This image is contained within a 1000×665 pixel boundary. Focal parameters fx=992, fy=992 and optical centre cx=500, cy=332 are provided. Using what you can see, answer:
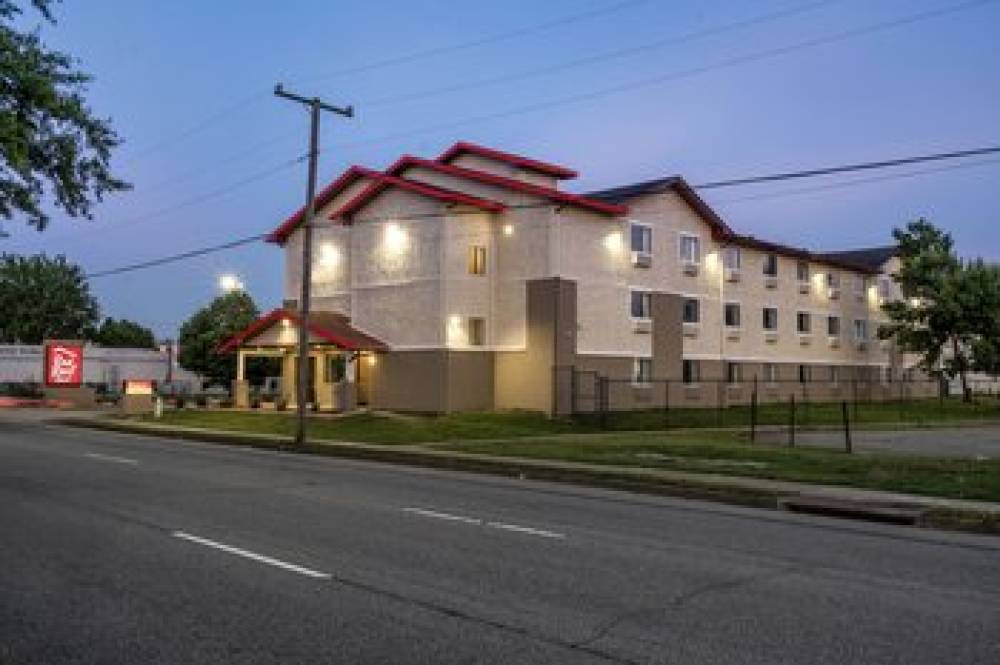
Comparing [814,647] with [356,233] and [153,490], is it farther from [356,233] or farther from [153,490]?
A: [356,233]

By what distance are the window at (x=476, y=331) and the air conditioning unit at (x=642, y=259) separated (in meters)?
7.22

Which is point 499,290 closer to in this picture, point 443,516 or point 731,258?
point 731,258

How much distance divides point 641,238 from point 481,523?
1253 inches

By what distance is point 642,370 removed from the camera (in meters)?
42.6

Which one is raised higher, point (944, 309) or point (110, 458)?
point (944, 309)

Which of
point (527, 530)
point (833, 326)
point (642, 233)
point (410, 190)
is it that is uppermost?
point (410, 190)

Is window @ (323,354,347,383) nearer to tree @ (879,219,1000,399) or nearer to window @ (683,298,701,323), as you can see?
window @ (683,298,701,323)

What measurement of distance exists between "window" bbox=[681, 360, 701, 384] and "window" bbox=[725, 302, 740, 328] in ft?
11.3

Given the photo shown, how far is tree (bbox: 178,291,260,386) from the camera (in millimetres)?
66000

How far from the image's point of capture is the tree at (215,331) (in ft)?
217

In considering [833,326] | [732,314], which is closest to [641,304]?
[732,314]

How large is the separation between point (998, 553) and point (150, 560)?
29.8ft

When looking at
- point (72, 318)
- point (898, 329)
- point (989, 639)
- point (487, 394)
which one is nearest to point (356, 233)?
point (487, 394)

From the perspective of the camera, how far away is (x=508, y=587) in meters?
8.12
